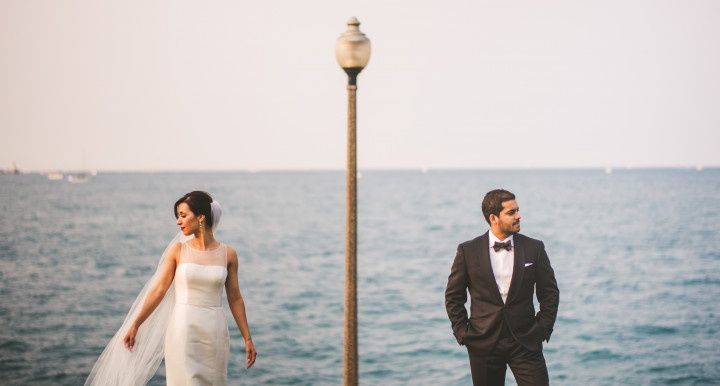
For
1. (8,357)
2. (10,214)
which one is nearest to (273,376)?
(8,357)

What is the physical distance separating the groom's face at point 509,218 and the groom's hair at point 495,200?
3 centimetres

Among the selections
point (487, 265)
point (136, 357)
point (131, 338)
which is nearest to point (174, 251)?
point (131, 338)

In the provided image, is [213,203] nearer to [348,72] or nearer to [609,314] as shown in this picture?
[348,72]

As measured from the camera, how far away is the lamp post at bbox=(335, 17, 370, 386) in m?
6.27

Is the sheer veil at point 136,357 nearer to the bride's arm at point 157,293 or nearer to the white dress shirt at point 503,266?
the bride's arm at point 157,293

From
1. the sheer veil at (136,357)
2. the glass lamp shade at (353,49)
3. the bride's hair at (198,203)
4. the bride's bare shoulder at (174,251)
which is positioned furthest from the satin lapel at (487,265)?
the sheer veil at (136,357)

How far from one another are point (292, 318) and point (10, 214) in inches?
2500

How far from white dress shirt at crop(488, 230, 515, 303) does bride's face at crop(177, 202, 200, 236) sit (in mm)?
2304

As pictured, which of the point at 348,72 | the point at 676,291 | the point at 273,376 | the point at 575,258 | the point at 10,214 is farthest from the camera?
the point at 10,214

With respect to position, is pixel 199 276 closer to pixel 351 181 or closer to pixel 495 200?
pixel 351 181

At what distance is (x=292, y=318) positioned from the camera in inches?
1081

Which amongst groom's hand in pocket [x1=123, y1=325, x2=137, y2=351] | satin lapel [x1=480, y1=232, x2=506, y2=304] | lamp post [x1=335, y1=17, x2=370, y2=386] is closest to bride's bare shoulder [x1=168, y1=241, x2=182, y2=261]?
groom's hand in pocket [x1=123, y1=325, x2=137, y2=351]

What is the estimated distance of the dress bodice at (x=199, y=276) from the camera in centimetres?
592

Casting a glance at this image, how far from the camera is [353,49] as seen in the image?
6254 millimetres
